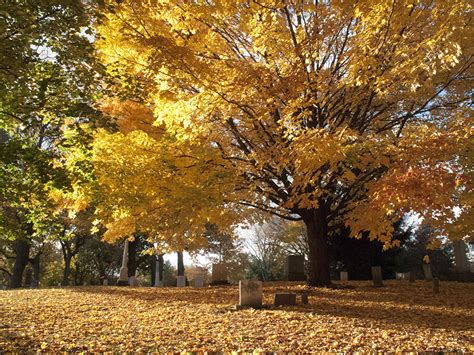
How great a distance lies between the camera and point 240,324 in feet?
24.2

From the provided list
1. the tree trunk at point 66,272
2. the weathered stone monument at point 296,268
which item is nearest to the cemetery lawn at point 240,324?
the weathered stone monument at point 296,268

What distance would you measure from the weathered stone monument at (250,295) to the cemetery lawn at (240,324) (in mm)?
335

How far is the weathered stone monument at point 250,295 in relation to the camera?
930 centimetres

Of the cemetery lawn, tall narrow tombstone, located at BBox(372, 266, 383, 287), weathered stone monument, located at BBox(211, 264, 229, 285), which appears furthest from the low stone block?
weathered stone monument, located at BBox(211, 264, 229, 285)

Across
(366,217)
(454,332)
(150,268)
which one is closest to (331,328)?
(454,332)

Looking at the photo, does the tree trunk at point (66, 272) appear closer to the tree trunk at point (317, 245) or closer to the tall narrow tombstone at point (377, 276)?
the tree trunk at point (317, 245)

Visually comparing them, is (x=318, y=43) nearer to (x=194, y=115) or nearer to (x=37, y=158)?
(x=194, y=115)

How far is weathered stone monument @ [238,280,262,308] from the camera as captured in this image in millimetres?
9305

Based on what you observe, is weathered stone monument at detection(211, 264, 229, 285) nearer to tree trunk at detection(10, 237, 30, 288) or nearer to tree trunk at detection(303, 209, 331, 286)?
tree trunk at detection(303, 209, 331, 286)

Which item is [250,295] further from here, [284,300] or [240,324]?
[240,324]

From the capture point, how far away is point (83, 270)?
3956 centimetres

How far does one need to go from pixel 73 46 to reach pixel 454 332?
28.6ft

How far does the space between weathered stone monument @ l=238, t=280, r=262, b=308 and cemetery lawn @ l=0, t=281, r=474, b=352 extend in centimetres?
34

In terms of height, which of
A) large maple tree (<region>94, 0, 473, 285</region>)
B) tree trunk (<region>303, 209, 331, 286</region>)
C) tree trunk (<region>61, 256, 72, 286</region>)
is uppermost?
large maple tree (<region>94, 0, 473, 285</region>)
